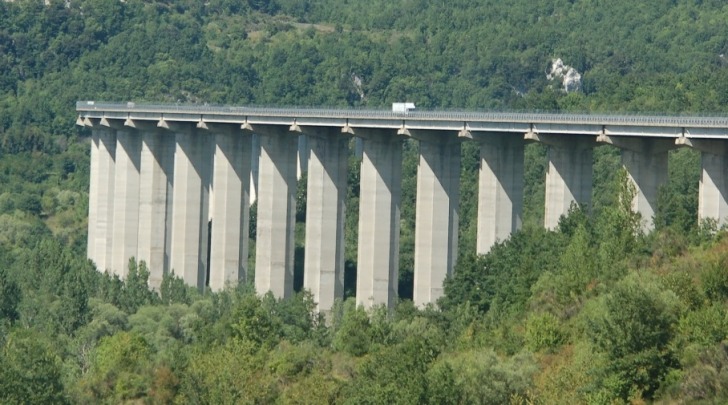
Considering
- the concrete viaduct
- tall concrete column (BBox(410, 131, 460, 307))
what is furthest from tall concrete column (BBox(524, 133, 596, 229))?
tall concrete column (BBox(410, 131, 460, 307))

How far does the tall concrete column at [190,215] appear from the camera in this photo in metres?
118

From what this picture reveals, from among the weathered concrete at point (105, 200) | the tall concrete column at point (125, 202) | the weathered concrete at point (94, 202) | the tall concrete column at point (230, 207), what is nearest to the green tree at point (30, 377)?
the tall concrete column at point (230, 207)

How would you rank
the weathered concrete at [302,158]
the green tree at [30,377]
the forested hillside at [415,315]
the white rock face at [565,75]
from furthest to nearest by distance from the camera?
1. the white rock face at [565,75]
2. the weathered concrete at [302,158]
3. the green tree at [30,377]
4. the forested hillside at [415,315]

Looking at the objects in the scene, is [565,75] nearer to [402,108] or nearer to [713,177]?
[402,108]

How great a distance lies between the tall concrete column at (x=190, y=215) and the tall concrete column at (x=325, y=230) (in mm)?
12366

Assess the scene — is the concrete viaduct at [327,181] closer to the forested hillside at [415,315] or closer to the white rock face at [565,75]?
the forested hillside at [415,315]

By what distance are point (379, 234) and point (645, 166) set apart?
16835 millimetres

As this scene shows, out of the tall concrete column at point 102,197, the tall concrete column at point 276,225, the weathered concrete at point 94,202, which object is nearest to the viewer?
the tall concrete column at point 276,225

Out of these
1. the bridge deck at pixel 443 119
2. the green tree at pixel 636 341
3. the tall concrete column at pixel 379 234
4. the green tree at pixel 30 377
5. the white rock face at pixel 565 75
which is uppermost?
the white rock face at pixel 565 75

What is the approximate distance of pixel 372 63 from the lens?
195 m

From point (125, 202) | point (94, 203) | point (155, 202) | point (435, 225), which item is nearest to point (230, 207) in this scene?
point (155, 202)

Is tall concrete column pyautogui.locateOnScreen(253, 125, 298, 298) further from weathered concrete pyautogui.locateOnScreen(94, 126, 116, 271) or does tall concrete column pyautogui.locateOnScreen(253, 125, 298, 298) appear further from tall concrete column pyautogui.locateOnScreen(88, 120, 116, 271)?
tall concrete column pyautogui.locateOnScreen(88, 120, 116, 271)

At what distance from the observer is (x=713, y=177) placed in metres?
85.8

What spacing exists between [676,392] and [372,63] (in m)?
136
